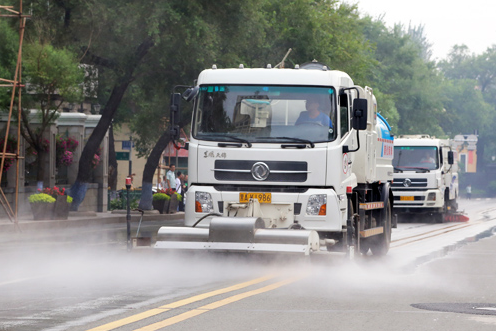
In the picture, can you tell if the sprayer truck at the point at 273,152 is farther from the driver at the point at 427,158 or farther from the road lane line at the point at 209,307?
the driver at the point at 427,158

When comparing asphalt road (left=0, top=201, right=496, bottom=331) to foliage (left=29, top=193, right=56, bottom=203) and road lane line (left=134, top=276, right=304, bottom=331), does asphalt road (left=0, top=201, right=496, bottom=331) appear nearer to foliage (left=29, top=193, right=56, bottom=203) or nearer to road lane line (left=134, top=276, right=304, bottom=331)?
road lane line (left=134, top=276, right=304, bottom=331)

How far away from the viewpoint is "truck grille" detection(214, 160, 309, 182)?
41.7ft

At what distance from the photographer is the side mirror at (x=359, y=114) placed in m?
12.9

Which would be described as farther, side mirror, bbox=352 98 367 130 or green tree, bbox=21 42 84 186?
green tree, bbox=21 42 84 186

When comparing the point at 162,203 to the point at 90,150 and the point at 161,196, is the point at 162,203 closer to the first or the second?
the point at 161,196

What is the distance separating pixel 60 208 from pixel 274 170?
15.7 meters

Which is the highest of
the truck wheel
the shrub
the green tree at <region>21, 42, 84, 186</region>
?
the green tree at <region>21, 42, 84, 186</region>

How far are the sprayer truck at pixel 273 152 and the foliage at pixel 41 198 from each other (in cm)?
1413

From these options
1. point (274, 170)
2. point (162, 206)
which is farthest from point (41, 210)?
point (274, 170)

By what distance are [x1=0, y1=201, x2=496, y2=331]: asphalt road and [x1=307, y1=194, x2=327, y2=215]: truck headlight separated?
2.54 ft

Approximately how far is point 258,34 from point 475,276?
19.9 m

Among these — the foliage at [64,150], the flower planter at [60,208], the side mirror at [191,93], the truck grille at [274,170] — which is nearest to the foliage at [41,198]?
the flower planter at [60,208]

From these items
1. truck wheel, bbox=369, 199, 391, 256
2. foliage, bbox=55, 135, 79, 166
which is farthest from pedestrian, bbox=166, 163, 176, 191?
truck wheel, bbox=369, 199, 391, 256

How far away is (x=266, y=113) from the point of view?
12898mm
